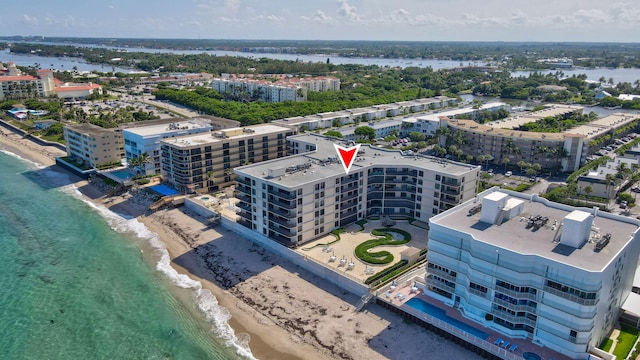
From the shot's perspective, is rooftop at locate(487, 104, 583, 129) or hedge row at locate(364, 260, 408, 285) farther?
rooftop at locate(487, 104, 583, 129)

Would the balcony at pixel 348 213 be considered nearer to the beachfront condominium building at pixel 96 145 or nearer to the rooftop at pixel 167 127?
A: the rooftop at pixel 167 127

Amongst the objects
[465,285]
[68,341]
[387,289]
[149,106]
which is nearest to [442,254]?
[465,285]

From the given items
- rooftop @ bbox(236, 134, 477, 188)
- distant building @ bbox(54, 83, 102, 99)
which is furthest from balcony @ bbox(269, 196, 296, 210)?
distant building @ bbox(54, 83, 102, 99)

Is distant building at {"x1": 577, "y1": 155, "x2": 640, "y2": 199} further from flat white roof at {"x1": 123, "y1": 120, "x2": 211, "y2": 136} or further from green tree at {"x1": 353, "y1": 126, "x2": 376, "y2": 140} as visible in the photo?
flat white roof at {"x1": 123, "y1": 120, "x2": 211, "y2": 136}

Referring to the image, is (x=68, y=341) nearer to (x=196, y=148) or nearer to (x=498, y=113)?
(x=196, y=148)

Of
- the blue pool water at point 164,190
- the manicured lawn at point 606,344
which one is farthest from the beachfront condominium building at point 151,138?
the manicured lawn at point 606,344

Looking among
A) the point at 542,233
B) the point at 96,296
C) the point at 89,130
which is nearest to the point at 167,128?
the point at 89,130
